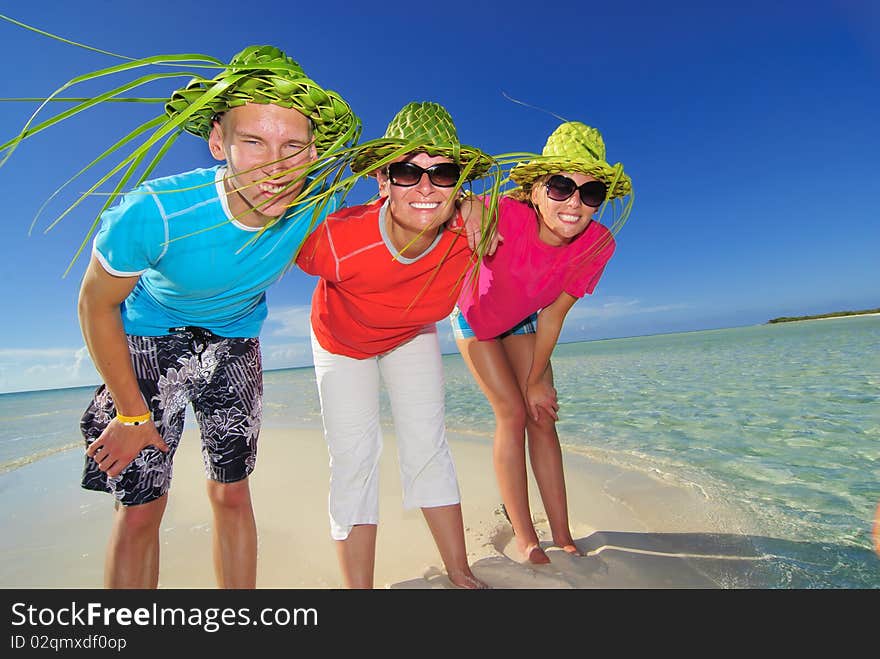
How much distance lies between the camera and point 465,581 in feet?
7.58

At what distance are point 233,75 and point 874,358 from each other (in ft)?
43.9

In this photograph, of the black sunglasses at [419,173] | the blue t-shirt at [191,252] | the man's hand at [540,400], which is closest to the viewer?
the blue t-shirt at [191,252]

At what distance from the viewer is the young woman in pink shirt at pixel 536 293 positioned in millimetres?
2410

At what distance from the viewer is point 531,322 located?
10.1 feet

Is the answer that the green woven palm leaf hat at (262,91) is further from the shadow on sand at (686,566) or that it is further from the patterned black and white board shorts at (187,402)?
the shadow on sand at (686,566)

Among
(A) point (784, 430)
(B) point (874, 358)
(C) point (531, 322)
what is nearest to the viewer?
(C) point (531, 322)

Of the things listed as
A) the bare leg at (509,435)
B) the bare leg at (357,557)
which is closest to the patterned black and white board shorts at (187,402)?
the bare leg at (357,557)

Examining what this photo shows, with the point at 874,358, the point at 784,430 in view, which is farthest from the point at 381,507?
the point at 874,358

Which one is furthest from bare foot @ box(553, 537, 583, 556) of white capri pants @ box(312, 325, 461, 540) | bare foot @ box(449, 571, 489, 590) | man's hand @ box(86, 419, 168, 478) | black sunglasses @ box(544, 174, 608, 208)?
man's hand @ box(86, 419, 168, 478)

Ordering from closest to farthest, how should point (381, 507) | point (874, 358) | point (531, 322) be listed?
1. point (531, 322)
2. point (381, 507)
3. point (874, 358)

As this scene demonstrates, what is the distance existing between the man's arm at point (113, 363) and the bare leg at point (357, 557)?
0.87m

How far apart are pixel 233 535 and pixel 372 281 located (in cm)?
129

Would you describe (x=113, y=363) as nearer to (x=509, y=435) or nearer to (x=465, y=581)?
(x=465, y=581)

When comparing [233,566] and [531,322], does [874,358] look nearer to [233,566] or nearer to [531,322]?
[531,322]
